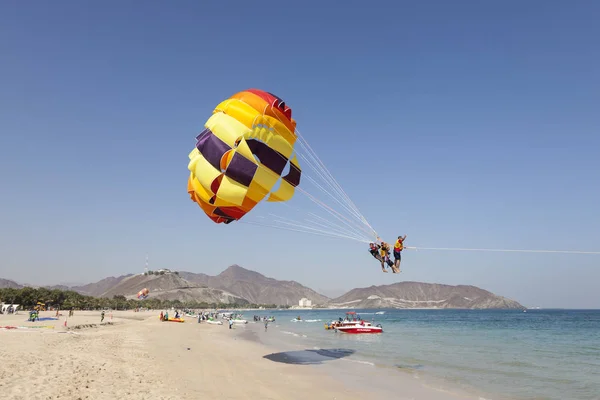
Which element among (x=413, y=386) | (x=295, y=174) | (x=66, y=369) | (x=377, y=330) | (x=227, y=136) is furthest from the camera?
(x=377, y=330)

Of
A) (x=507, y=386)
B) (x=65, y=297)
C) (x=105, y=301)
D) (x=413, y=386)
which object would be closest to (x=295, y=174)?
(x=413, y=386)

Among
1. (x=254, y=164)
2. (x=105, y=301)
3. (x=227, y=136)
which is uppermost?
(x=227, y=136)

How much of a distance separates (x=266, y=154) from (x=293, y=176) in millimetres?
1524

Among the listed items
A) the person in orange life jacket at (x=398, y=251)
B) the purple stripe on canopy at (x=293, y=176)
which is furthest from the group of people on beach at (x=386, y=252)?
the purple stripe on canopy at (x=293, y=176)

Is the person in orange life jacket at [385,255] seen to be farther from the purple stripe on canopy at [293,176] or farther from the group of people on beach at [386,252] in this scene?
the purple stripe on canopy at [293,176]

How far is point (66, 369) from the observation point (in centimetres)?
1077

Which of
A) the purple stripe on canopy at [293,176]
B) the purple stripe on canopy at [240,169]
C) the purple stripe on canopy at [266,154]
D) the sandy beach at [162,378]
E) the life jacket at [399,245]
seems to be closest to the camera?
the sandy beach at [162,378]

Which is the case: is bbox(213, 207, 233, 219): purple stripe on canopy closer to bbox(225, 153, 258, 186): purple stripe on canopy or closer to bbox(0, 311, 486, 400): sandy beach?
bbox(225, 153, 258, 186): purple stripe on canopy

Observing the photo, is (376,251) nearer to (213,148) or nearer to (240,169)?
(240,169)

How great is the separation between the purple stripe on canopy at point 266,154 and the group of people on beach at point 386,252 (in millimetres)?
4204

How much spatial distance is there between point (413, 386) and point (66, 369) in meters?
10.6

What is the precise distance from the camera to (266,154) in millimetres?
13695

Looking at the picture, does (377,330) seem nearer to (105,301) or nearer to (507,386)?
(507,386)

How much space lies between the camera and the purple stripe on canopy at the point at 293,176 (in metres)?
14.6
